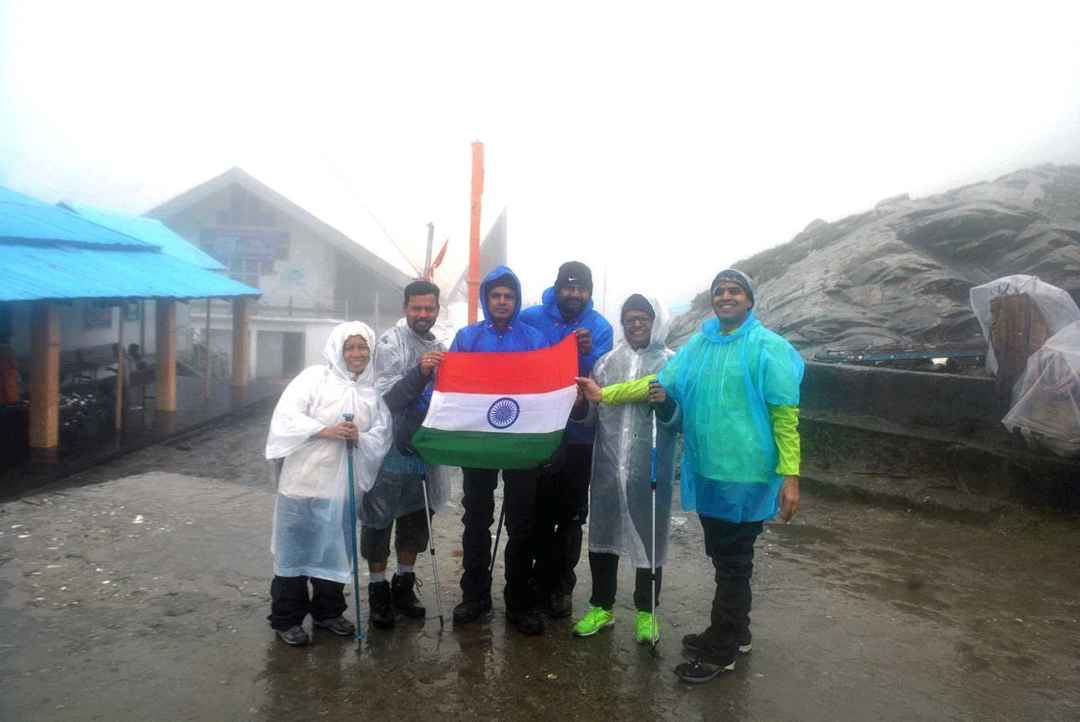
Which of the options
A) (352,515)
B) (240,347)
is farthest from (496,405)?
(240,347)

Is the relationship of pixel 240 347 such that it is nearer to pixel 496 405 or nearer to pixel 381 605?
pixel 381 605

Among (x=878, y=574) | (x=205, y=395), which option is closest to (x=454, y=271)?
(x=205, y=395)

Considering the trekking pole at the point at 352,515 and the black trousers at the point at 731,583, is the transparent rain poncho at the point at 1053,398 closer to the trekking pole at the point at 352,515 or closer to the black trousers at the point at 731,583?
the black trousers at the point at 731,583

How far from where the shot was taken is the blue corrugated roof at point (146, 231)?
15.5 metres

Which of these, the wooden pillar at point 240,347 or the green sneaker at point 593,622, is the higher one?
the wooden pillar at point 240,347

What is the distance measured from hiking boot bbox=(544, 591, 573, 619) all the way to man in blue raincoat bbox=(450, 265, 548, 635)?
13 cm

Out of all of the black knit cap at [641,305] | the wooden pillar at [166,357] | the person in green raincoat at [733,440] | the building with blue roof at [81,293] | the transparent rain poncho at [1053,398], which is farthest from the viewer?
the wooden pillar at [166,357]

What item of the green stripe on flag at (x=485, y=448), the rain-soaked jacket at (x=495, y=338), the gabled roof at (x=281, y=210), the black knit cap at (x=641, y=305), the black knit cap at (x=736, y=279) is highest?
the gabled roof at (x=281, y=210)

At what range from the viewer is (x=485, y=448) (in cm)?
420

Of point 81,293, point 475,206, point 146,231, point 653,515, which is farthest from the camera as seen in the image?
point 146,231

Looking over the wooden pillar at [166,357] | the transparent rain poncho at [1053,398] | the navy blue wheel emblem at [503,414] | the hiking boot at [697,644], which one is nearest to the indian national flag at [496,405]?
the navy blue wheel emblem at [503,414]

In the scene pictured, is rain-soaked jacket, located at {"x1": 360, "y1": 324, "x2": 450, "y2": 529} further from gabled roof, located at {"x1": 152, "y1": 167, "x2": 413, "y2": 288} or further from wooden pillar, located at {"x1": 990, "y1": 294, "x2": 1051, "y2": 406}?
gabled roof, located at {"x1": 152, "y1": 167, "x2": 413, "y2": 288}

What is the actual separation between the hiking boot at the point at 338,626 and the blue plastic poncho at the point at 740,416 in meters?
1.86

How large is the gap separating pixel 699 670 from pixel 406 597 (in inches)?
64.3
